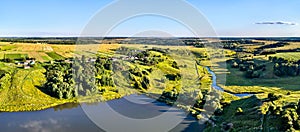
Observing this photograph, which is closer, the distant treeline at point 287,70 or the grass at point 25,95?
the grass at point 25,95

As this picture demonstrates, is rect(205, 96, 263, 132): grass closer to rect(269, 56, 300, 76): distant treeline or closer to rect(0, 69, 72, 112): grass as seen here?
rect(0, 69, 72, 112): grass

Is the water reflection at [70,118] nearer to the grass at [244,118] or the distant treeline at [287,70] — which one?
the grass at [244,118]

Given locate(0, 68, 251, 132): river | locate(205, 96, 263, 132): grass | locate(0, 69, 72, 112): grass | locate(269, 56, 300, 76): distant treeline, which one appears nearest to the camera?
locate(205, 96, 263, 132): grass

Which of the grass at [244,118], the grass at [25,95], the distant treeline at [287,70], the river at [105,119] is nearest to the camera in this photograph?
the grass at [244,118]

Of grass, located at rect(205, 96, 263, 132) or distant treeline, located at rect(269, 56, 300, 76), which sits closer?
grass, located at rect(205, 96, 263, 132)

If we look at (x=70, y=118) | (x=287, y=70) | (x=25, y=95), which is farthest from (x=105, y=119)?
(x=287, y=70)

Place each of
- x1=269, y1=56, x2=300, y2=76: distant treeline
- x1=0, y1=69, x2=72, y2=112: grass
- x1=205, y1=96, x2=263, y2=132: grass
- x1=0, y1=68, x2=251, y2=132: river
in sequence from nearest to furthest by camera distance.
→ x1=205, y1=96, x2=263, y2=132: grass → x1=0, y1=68, x2=251, y2=132: river → x1=0, y1=69, x2=72, y2=112: grass → x1=269, y1=56, x2=300, y2=76: distant treeline

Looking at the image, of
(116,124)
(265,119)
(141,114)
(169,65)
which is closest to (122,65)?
(169,65)

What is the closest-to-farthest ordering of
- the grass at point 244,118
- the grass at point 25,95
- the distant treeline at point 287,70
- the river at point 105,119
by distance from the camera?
1. the grass at point 244,118
2. the river at point 105,119
3. the grass at point 25,95
4. the distant treeline at point 287,70

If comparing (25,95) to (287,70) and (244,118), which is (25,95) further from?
(287,70)

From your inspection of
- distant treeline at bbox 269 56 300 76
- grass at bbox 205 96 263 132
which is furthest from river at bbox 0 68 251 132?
distant treeline at bbox 269 56 300 76

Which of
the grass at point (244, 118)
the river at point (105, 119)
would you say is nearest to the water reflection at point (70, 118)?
the river at point (105, 119)
